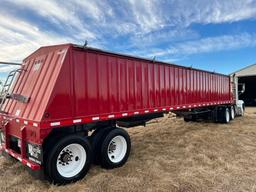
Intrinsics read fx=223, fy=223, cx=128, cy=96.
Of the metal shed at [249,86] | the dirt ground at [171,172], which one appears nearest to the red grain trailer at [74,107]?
the dirt ground at [171,172]

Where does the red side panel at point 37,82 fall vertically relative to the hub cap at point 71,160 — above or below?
above

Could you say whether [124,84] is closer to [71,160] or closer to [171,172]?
[71,160]

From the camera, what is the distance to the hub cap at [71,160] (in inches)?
184

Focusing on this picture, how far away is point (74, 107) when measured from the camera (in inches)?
191

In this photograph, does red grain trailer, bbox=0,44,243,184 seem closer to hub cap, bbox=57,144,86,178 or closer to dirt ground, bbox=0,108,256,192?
hub cap, bbox=57,144,86,178

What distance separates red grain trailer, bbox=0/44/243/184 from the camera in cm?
449

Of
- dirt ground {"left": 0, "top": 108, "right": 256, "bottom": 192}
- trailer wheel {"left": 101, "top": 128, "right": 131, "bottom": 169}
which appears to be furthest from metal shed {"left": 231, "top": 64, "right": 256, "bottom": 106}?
trailer wheel {"left": 101, "top": 128, "right": 131, "bottom": 169}

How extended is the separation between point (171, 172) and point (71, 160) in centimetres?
229

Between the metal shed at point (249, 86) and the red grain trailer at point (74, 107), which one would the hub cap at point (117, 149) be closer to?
the red grain trailer at point (74, 107)

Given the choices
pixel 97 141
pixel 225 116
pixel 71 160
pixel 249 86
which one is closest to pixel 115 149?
pixel 97 141

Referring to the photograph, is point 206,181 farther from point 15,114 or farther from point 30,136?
point 15,114

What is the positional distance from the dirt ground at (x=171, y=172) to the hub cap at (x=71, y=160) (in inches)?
10.9

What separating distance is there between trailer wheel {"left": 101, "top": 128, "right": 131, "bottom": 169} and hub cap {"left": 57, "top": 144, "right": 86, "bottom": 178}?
0.59 m

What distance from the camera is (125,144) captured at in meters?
5.92
